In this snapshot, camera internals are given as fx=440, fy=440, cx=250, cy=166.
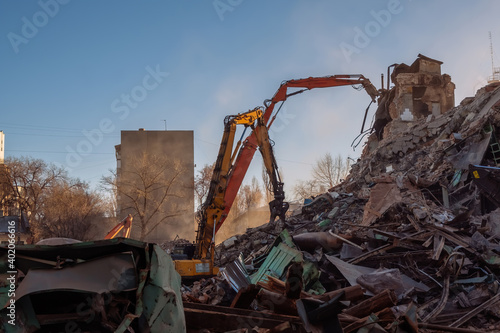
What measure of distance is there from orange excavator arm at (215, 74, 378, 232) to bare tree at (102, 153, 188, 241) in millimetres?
17277

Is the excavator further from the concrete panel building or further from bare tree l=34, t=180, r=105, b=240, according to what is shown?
bare tree l=34, t=180, r=105, b=240

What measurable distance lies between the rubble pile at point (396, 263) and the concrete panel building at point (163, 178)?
761 inches

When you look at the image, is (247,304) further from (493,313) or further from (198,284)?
(198,284)

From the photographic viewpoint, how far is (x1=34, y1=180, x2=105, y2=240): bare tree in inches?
1263

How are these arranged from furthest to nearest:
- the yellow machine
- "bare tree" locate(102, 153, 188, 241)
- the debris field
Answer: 1. "bare tree" locate(102, 153, 188, 241)
2. the yellow machine
3. the debris field

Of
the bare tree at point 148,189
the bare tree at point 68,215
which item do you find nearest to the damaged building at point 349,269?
the bare tree at point 148,189

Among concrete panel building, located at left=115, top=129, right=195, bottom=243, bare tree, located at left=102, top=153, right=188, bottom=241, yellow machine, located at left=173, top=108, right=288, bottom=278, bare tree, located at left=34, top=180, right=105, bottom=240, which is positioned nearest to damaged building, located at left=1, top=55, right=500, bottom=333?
yellow machine, located at left=173, top=108, right=288, bottom=278

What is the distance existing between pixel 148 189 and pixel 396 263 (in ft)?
87.8

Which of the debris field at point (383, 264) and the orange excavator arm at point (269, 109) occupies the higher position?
the orange excavator arm at point (269, 109)

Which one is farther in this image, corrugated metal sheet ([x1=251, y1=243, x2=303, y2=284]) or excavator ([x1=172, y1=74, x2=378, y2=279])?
excavator ([x1=172, y1=74, x2=378, y2=279])

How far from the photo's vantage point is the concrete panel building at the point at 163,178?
3234 centimetres

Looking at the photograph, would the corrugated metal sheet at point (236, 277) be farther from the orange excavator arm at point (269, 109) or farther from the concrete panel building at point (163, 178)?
the concrete panel building at point (163, 178)

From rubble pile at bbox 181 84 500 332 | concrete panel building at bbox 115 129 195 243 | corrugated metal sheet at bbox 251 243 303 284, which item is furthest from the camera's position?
concrete panel building at bbox 115 129 195 243

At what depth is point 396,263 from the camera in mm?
7422
